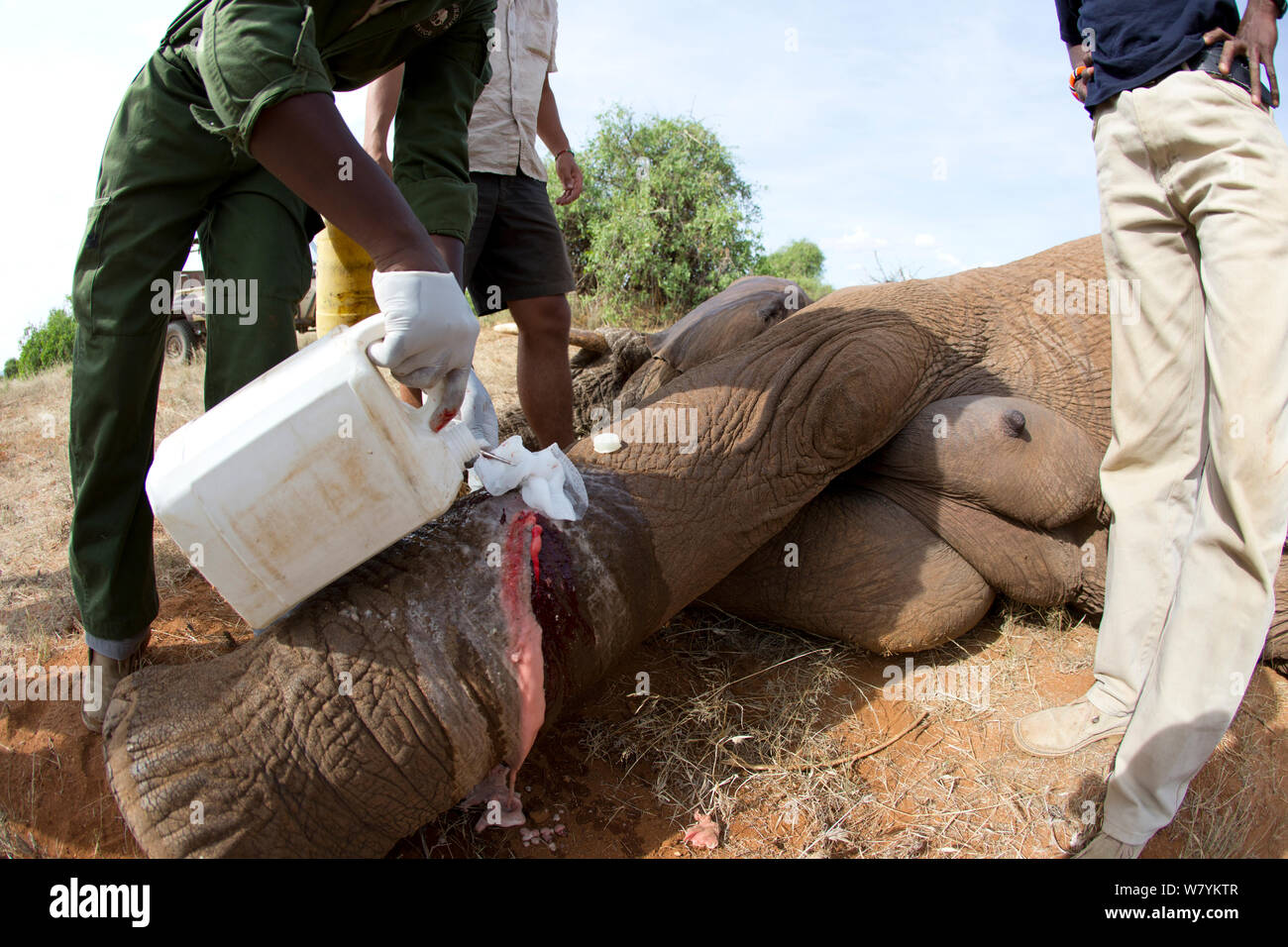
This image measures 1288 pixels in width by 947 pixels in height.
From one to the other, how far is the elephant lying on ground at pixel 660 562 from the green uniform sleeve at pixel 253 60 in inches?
38.8

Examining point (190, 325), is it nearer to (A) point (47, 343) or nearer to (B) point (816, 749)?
(A) point (47, 343)

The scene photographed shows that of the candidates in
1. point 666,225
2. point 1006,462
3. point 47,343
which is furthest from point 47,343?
point 1006,462

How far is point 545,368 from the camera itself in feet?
13.0

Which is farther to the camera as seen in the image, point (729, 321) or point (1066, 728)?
point (729, 321)

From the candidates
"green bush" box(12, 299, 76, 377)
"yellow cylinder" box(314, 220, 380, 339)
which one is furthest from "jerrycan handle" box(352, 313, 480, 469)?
"green bush" box(12, 299, 76, 377)

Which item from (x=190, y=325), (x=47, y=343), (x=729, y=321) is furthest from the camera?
(x=47, y=343)

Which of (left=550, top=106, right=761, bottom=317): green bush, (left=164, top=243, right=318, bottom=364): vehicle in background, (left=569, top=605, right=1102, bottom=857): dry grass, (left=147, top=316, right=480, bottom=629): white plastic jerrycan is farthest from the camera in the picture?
(left=164, top=243, right=318, bottom=364): vehicle in background

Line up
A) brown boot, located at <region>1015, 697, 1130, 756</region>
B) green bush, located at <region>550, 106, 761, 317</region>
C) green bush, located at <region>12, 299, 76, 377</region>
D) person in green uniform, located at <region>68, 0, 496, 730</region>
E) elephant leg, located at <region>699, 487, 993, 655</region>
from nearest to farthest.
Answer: person in green uniform, located at <region>68, 0, 496, 730</region>, brown boot, located at <region>1015, 697, 1130, 756</region>, elephant leg, located at <region>699, 487, 993, 655</region>, green bush, located at <region>550, 106, 761, 317</region>, green bush, located at <region>12, 299, 76, 377</region>

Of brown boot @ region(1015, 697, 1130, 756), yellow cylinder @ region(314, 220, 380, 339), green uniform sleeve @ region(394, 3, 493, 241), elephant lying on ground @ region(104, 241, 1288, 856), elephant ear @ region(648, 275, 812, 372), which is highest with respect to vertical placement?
green uniform sleeve @ region(394, 3, 493, 241)

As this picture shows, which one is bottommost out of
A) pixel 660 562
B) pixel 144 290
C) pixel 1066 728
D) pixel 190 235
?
pixel 1066 728

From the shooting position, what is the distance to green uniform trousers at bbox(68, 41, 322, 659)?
87.1 inches

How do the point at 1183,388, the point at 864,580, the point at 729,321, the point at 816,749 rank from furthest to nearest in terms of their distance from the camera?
the point at 729,321 < the point at 864,580 < the point at 816,749 < the point at 1183,388

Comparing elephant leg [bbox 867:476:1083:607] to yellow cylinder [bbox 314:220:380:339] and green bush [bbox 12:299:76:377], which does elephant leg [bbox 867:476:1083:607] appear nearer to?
yellow cylinder [bbox 314:220:380:339]

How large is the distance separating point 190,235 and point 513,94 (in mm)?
2122
